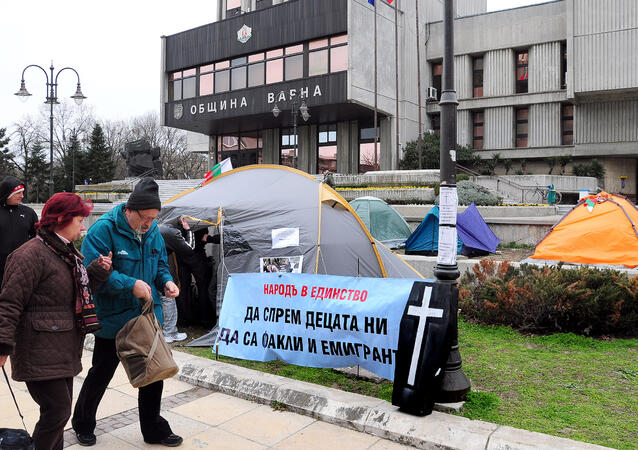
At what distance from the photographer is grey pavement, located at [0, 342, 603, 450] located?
3.90 metres

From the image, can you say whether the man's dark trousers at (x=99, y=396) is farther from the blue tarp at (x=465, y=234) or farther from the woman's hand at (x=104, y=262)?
the blue tarp at (x=465, y=234)

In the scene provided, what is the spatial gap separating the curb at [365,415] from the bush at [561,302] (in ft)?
10.8

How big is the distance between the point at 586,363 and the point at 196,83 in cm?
3642

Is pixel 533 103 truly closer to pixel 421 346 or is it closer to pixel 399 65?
pixel 399 65

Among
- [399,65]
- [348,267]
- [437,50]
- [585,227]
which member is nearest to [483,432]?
[348,267]

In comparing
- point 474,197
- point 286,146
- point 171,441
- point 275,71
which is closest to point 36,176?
point 286,146

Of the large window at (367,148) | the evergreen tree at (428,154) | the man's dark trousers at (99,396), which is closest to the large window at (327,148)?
the large window at (367,148)

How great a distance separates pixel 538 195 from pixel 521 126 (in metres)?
9.78

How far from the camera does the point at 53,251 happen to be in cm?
321

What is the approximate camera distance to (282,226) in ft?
23.3

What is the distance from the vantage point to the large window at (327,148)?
3675 cm

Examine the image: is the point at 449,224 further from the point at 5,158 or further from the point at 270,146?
the point at 5,158

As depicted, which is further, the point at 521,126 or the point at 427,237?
the point at 521,126

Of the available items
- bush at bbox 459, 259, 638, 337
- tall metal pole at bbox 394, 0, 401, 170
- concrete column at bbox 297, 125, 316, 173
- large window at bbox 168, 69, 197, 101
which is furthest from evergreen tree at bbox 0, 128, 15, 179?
bush at bbox 459, 259, 638, 337
